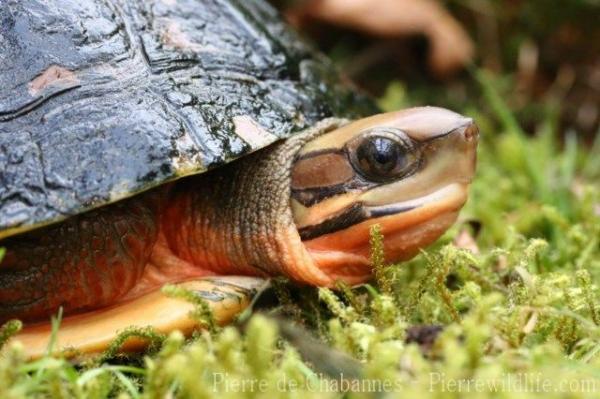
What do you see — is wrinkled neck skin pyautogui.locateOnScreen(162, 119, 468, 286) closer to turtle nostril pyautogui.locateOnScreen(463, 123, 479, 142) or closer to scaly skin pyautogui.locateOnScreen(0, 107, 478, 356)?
scaly skin pyautogui.locateOnScreen(0, 107, 478, 356)

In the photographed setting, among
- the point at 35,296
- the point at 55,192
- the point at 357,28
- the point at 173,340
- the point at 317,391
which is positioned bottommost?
the point at 317,391

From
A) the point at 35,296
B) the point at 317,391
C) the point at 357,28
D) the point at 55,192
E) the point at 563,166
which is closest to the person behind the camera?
the point at 317,391

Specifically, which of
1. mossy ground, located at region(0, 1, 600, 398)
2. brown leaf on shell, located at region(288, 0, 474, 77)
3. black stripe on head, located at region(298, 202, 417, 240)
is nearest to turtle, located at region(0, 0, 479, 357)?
black stripe on head, located at region(298, 202, 417, 240)

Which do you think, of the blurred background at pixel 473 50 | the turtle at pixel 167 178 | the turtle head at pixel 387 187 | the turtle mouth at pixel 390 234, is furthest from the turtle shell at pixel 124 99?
the blurred background at pixel 473 50

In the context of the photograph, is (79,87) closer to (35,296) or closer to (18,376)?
(35,296)

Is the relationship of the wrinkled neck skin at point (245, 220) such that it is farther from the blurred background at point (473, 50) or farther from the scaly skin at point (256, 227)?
the blurred background at point (473, 50)

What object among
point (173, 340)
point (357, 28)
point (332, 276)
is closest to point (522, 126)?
point (357, 28)

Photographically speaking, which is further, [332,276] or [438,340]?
[332,276]
